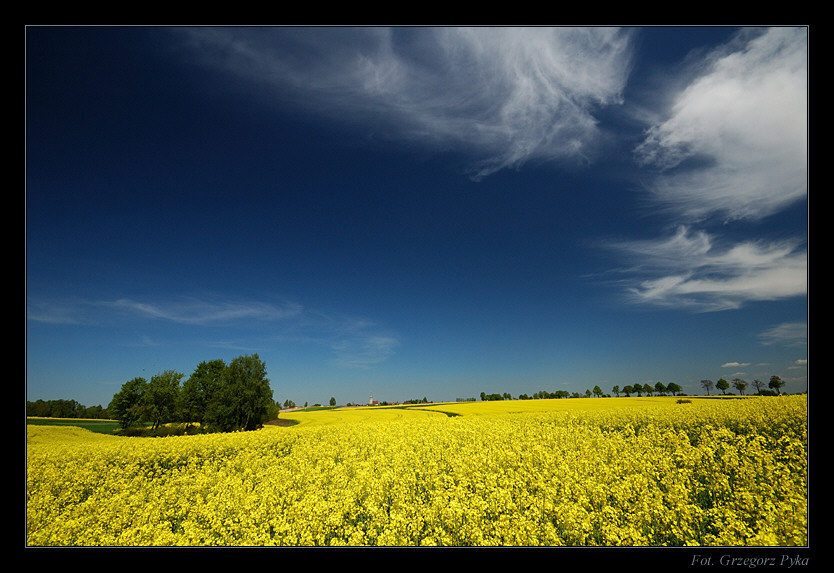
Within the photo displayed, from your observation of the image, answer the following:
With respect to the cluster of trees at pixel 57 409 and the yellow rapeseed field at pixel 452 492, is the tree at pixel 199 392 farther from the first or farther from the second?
the yellow rapeseed field at pixel 452 492

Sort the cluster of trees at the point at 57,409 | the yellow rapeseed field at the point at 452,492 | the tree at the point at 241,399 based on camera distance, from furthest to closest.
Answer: the tree at the point at 241,399, the cluster of trees at the point at 57,409, the yellow rapeseed field at the point at 452,492

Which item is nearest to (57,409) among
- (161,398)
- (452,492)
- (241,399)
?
(161,398)

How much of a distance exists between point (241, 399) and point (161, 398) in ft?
23.8

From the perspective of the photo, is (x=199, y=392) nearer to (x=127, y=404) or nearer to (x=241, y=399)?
(x=127, y=404)

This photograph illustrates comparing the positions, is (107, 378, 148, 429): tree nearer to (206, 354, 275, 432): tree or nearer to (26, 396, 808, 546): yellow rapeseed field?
(206, 354, 275, 432): tree

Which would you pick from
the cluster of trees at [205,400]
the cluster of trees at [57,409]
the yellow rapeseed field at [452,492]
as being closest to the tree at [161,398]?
the cluster of trees at [205,400]

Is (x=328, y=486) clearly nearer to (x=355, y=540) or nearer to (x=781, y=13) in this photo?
(x=355, y=540)

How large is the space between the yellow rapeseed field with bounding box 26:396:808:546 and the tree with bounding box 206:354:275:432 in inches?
442

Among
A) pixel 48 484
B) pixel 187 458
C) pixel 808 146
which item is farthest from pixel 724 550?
pixel 48 484

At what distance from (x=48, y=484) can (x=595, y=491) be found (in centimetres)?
1278

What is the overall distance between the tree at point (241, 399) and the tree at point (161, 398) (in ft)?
11.8

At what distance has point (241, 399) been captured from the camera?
66.5 ft

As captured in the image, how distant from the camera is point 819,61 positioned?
4.77m

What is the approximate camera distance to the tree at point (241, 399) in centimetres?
1989
